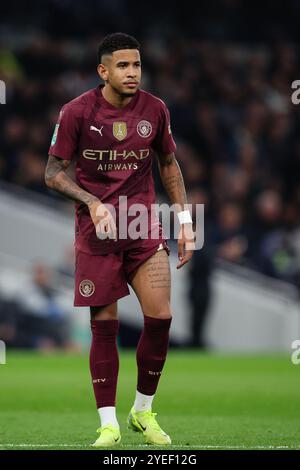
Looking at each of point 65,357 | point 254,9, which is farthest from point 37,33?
point 65,357

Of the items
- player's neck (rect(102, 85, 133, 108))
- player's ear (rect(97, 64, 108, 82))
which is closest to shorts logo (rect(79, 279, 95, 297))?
player's neck (rect(102, 85, 133, 108))

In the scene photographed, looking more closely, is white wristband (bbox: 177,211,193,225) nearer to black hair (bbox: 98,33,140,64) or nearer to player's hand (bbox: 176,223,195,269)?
player's hand (bbox: 176,223,195,269)

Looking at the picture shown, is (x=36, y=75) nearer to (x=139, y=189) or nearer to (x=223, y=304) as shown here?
(x=223, y=304)

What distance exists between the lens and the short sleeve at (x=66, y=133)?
304 inches

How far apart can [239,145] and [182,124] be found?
3.39 feet

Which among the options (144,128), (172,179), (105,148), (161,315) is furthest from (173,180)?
(161,315)

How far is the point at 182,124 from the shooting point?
1895 cm

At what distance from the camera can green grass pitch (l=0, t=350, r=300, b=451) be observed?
310 inches

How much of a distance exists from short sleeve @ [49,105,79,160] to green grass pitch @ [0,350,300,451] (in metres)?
1.62

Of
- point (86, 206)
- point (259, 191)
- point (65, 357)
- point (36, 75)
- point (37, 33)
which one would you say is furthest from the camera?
point (37, 33)

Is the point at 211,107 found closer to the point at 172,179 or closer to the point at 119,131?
the point at 172,179

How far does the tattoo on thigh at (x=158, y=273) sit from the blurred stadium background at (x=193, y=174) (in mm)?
5991

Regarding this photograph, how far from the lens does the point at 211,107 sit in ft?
65.7

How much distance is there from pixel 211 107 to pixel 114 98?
12.3 meters
